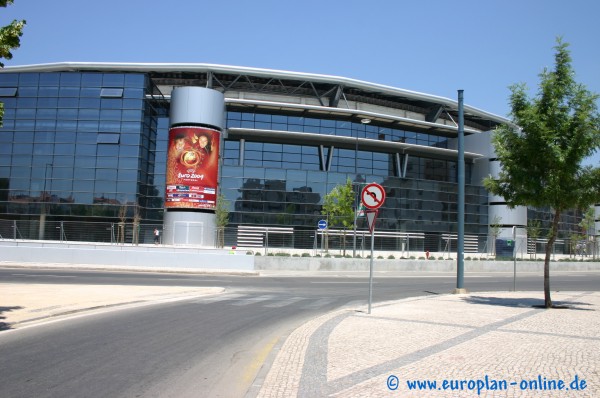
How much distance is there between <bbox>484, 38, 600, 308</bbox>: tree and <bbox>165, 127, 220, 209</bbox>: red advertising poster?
26752mm

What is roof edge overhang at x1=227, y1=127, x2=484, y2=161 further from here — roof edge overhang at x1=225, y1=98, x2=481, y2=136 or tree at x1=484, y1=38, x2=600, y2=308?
tree at x1=484, y1=38, x2=600, y2=308

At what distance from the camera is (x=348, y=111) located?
149 ft

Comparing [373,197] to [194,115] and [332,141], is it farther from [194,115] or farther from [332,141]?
[332,141]

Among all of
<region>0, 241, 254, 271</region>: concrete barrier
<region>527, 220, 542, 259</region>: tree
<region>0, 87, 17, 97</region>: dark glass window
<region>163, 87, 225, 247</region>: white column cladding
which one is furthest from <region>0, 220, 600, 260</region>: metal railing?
<region>0, 87, 17, 97</region>: dark glass window

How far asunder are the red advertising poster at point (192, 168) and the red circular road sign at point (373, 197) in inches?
1080

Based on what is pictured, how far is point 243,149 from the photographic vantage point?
150 feet

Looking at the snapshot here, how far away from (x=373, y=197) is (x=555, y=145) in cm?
545

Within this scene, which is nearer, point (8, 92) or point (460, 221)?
point (460, 221)

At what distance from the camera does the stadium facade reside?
4141 centimetres

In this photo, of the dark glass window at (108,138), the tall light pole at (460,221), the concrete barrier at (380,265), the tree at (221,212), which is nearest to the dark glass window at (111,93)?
the dark glass window at (108,138)

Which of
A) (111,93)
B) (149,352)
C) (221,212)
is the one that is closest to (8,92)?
(111,93)

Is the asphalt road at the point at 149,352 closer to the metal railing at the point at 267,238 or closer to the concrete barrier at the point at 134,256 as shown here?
the concrete barrier at the point at 134,256

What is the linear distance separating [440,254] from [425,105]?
19929 millimetres

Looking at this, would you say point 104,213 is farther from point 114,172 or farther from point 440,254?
point 440,254
